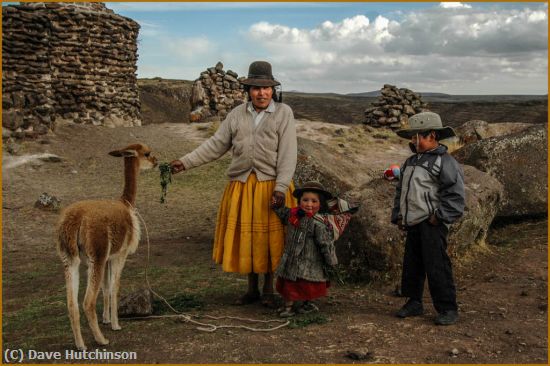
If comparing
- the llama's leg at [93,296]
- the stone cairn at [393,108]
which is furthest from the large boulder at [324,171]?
the stone cairn at [393,108]

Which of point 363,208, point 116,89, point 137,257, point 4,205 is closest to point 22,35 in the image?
point 116,89

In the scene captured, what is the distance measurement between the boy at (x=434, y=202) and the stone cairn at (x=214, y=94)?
19089mm

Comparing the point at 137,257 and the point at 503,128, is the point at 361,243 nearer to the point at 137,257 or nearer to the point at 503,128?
the point at 137,257

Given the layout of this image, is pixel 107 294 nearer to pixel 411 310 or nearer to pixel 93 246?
pixel 93 246

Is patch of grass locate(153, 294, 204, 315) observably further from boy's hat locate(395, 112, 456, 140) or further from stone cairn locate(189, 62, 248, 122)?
stone cairn locate(189, 62, 248, 122)

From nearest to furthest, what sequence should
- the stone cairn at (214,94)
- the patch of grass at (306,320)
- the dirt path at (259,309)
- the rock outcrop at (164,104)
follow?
the dirt path at (259,309), the patch of grass at (306,320), the stone cairn at (214,94), the rock outcrop at (164,104)

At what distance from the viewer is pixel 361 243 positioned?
246 inches

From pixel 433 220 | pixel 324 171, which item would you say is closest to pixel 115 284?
pixel 433 220

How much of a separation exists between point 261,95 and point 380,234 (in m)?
2.08

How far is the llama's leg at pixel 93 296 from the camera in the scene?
4.33 meters

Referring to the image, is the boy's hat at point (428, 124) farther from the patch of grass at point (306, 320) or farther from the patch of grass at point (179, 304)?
the patch of grass at point (179, 304)

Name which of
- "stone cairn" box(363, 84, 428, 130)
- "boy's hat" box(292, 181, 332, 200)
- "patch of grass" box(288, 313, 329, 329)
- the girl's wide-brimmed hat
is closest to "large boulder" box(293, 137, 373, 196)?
"boy's hat" box(292, 181, 332, 200)

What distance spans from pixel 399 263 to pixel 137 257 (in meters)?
3.95

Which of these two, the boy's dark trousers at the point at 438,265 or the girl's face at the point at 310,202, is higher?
the girl's face at the point at 310,202
